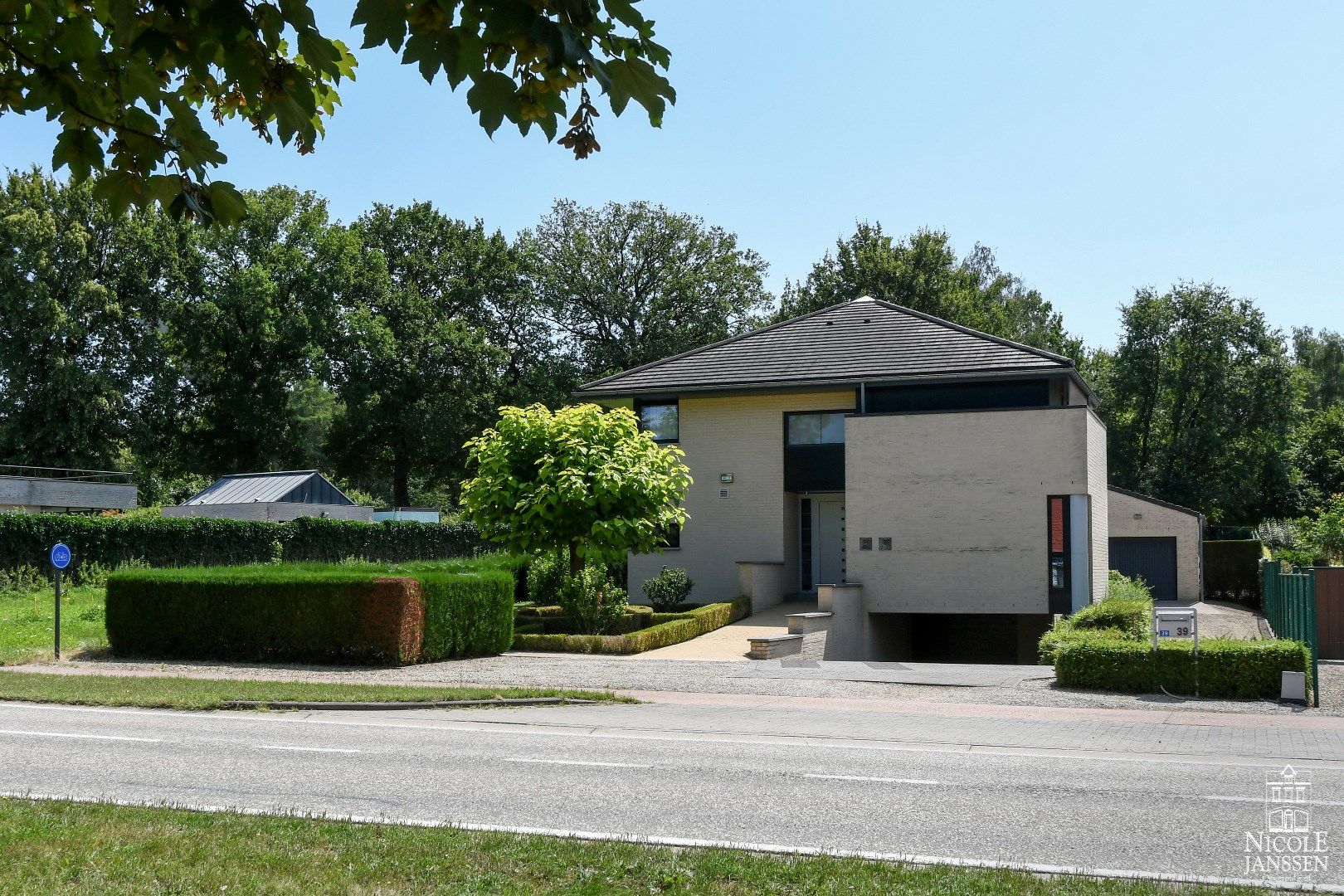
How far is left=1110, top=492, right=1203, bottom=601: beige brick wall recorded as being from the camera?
40344 millimetres

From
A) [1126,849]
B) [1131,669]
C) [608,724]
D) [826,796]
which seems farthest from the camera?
[1131,669]

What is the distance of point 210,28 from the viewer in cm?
400

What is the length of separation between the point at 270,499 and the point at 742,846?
34731 millimetres

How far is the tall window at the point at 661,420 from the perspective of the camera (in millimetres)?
32219

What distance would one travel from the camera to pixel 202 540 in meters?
32.7

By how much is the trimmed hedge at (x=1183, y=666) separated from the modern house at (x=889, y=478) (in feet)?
28.2

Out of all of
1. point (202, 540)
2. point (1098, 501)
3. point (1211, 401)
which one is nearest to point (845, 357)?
point (1098, 501)

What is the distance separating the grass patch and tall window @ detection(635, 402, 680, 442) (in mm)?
15976

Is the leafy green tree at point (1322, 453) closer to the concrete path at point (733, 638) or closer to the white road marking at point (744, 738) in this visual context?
the concrete path at point (733, 638)

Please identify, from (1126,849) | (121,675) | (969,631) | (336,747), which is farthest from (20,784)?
(969,631)

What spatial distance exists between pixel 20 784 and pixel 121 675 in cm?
949

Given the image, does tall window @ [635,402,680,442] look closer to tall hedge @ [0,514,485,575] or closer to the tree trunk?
tall hedge @ [0,514,485,575]

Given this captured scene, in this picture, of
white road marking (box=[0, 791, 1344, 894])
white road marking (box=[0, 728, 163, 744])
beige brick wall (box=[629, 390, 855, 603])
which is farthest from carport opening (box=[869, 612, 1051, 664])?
white road marking (box=[0, 791, 1344, 894])

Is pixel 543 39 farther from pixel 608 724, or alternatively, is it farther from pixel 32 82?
pixel 608 724
